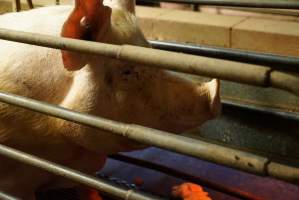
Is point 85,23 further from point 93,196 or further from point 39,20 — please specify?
point 93,196

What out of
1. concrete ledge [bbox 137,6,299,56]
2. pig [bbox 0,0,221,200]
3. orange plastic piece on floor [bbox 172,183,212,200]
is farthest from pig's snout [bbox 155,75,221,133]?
concrete ledge [bbox 137,6,299,56]

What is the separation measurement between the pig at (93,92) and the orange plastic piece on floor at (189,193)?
0.65 m

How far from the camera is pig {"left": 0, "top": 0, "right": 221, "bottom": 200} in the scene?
118 cm

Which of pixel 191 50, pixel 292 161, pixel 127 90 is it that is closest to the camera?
pixel 127 90

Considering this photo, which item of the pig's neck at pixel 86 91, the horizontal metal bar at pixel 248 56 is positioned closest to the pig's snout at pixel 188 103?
the pig's neck at pixel 86 91

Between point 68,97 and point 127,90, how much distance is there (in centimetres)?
16

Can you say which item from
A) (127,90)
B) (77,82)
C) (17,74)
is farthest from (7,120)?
(127,90)

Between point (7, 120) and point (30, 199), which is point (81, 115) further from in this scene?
point (30, 199)

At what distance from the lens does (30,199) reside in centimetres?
148

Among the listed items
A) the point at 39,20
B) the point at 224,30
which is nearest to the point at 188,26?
the point at 224,30

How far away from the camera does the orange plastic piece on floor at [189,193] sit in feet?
6.04

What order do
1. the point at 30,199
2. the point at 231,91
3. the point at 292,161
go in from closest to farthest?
the point at 30,199 < the point at 292,161 < the point at 231,91

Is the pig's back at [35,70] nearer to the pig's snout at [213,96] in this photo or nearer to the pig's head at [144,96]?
the pig's head at [144,96]

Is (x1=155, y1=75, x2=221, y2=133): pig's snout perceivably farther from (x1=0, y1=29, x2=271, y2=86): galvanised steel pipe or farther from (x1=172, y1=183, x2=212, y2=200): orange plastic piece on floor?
(x1=172, y1=183, x2=212, y2=200): orange plastic piece on floor
